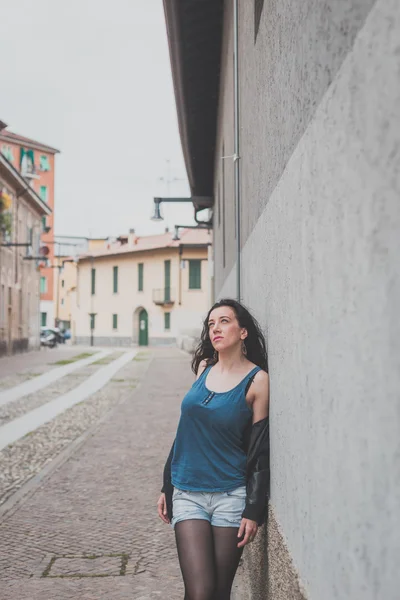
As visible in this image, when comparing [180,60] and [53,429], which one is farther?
[53,429]

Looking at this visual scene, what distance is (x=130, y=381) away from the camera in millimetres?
18812

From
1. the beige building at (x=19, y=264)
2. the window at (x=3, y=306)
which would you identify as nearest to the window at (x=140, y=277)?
the beige building at (x=19, y=264)

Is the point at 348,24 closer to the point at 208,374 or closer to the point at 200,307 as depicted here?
the point at 208,374

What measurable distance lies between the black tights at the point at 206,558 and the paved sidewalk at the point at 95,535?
120cm

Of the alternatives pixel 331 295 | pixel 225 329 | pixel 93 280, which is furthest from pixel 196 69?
pixel 93 280

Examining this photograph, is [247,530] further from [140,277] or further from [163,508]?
[140,277]

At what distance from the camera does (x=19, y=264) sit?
1377 inches

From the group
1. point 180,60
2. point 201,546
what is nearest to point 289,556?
point 201,546

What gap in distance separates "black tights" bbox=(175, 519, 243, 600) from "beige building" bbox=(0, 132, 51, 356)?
2470cm

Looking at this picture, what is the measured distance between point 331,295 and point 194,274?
162 feet

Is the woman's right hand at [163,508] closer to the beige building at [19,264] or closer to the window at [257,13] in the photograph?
the window at [257,13]

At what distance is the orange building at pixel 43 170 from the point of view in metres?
55.5

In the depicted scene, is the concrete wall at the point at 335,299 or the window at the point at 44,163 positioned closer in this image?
the concrete wall at the point at 335,299

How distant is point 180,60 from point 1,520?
6.07 meters
